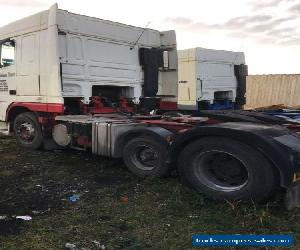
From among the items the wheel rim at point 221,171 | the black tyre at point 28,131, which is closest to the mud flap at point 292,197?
the wheel rim at point 221,171

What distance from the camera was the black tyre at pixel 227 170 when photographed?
4766 millimetres

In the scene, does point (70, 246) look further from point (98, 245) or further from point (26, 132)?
point (26, 132)

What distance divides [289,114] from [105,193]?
147 inches

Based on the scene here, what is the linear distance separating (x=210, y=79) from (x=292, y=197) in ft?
33.6

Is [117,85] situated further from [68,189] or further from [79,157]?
[68,189]

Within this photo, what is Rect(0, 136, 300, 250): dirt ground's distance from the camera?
4.04 metres

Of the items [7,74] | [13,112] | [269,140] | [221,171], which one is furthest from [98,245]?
[7,74]

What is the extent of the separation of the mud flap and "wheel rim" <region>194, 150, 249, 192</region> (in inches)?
22.5

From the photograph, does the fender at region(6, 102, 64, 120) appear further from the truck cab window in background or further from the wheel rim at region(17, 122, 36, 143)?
the truck cab window in background

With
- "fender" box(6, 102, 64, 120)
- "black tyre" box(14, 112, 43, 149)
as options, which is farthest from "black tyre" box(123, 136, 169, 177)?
"black tyre" box(14, 112, 43, 149)

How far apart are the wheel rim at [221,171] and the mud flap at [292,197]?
57cm

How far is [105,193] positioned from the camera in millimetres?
5594

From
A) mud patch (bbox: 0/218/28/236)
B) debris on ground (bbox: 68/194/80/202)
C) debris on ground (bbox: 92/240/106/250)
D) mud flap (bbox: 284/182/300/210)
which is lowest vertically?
debris on ground (bbox: 92/240/106/250)

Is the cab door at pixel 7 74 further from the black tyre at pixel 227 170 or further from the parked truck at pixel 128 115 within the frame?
the black tyre at pixel 227 170
